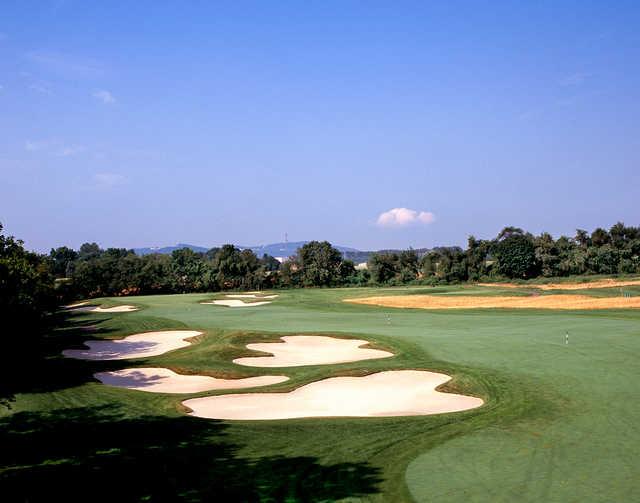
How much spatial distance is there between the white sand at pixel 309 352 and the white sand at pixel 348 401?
4081 millimetres

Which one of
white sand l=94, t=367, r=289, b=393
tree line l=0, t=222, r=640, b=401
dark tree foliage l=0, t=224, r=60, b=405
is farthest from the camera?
tree line l=0, t=222, r=640, b=401

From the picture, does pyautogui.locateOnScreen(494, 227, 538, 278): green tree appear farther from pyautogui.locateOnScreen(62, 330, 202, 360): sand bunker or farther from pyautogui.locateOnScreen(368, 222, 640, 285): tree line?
pyautogui.locateOnScreen(62, 330, 202, 360): sand bunker

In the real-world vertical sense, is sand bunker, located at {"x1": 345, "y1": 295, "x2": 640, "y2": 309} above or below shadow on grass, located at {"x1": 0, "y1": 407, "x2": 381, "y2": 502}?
above

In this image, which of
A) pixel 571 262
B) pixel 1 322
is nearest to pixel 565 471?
pixel 1 322

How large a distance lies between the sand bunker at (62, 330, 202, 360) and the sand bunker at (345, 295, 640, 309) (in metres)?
19.8

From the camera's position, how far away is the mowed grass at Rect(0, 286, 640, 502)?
8.59 m

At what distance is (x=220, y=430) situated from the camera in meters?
12.4

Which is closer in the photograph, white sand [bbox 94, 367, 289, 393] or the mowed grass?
the mowed grass

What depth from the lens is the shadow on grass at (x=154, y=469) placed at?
855 centimetres

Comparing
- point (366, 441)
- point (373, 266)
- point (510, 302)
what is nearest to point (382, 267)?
point (373, 266)

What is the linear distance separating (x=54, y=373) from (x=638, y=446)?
18246 millimetres

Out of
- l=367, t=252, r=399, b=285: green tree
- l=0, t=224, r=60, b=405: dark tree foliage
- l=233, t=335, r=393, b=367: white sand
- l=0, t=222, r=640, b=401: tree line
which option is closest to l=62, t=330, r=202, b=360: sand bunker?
l=0, t=224, r=60, b=405: dark tree foliage

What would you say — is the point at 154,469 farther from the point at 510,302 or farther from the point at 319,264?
the point at 319,264

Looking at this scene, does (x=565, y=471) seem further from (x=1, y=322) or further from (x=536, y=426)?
(x=1, y=322)
